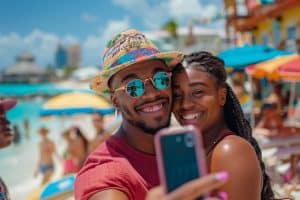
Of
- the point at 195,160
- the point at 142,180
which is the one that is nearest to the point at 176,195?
the point at 195,160

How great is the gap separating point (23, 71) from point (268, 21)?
3200 inches

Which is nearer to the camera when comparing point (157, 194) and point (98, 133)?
point (157, 194)

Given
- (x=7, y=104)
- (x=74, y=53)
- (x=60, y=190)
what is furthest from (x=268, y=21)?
(x=74, y=53)

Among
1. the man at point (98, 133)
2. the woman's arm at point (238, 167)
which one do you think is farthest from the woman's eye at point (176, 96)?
the man at point (98, 133)

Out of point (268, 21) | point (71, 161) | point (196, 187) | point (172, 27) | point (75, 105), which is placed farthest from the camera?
point (172, 27)

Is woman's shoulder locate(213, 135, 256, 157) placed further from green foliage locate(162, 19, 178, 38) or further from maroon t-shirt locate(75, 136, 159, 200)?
green foliage locate(162, 19, 178, 38)

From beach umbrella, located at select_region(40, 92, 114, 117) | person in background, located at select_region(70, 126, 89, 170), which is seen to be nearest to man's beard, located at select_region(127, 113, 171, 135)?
person in background, located at select_region(70, 126, 89, 170)

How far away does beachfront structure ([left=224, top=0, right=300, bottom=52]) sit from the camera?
15172 millimetres

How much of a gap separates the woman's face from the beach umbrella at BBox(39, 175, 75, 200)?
3.66 metres

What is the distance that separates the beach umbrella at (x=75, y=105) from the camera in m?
9.53

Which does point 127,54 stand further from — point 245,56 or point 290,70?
point 245,56

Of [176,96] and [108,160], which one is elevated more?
[176,96]

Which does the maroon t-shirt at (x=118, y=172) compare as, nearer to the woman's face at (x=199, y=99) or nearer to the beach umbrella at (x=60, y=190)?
the woman's face at (x=199, y=99)

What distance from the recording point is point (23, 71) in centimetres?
9275
